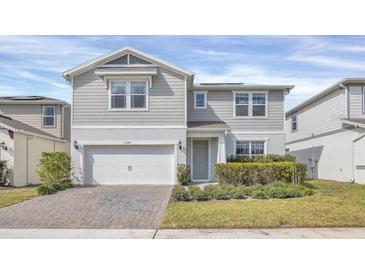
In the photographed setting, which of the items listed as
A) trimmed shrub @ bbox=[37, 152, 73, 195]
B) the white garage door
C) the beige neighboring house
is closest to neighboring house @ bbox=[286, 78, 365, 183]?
the white garage door

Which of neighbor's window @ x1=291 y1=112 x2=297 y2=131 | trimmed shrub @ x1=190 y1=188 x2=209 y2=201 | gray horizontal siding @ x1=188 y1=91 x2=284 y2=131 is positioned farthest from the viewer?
neighbor's window @ x1=291 y1=112 x2=297 y2=131

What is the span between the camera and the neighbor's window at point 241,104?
1934cm

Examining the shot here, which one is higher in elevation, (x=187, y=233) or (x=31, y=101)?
(x=31, y=101)

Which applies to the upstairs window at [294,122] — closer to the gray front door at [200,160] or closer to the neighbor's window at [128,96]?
the gray front door at [200,160]

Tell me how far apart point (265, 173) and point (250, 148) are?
4.27 meters

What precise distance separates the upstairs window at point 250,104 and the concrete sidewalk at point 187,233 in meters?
12.1

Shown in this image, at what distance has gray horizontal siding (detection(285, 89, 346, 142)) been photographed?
19.6 meters

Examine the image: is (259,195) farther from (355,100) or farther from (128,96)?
(355,100)

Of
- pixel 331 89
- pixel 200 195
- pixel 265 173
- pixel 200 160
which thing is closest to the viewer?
pixel 200 195

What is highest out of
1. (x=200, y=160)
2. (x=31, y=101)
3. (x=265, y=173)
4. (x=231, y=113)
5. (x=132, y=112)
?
(x=31, y=101)

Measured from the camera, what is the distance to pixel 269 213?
900cm

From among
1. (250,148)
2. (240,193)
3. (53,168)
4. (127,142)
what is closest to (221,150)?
(250,148)

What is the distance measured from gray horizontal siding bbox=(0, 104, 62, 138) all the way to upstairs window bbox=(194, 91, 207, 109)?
10.4m

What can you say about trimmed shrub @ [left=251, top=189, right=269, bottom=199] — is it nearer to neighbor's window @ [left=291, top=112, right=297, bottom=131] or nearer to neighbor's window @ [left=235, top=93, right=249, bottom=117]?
neighbor's window @ [left=235, top=93, right=249, bottom=117]
